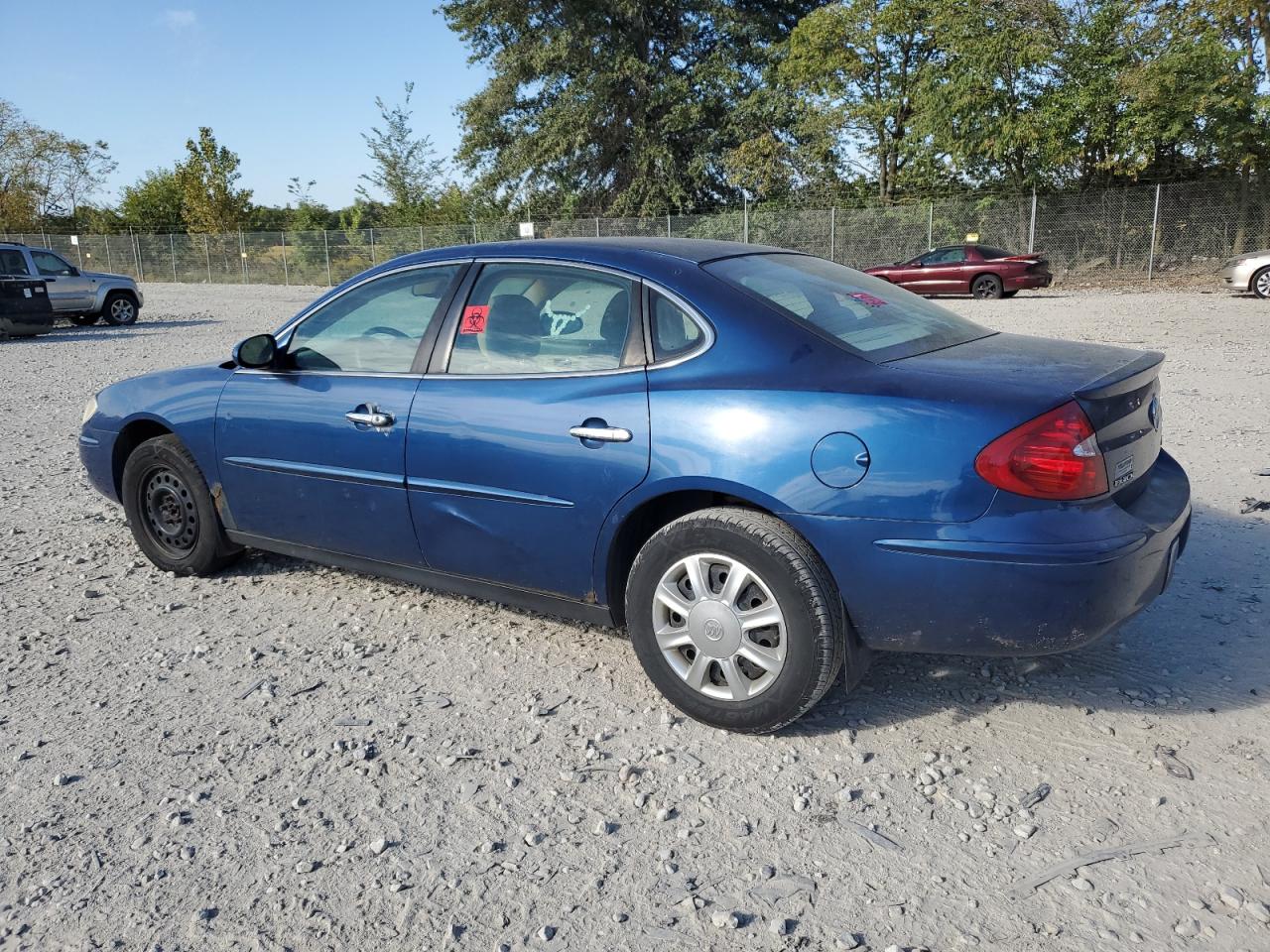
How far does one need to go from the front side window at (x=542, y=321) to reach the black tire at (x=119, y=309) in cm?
1934

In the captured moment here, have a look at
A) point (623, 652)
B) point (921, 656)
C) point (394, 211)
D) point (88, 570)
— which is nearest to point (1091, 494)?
point (921, 656)

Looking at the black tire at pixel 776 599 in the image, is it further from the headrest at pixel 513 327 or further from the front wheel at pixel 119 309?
the front wheel at pixel 119 309

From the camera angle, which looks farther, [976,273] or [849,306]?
[976,273]

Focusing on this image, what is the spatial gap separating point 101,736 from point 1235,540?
498 cm

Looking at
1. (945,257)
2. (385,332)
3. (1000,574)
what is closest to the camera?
(1000,574)

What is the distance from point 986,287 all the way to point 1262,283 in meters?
5.52

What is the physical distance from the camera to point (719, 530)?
3039mm

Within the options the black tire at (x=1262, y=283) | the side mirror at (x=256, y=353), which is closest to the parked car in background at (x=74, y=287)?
the side mirror at (x=256, y=353)

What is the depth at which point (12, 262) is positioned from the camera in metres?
17.7

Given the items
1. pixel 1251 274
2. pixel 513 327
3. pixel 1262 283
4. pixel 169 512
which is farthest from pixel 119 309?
pixel 1262 283

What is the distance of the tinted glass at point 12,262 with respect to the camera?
57.3ft

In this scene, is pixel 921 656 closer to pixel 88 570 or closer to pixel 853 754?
pixel 853 754

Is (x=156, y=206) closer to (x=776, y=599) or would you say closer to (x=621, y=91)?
(x=621, y=91)

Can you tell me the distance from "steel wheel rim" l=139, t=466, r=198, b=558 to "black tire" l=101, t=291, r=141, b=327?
57.9 ft
